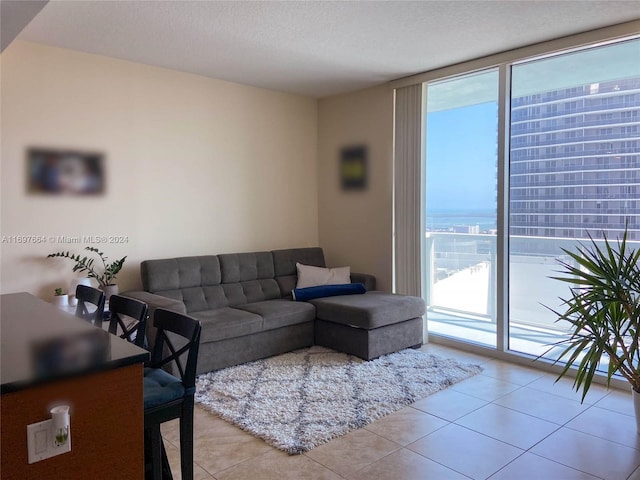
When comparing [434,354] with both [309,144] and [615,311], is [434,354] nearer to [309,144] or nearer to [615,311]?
[615,311]

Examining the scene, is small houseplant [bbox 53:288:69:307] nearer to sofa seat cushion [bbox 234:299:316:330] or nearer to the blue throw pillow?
sofa seat cushion [bbox 234:299:316:330]

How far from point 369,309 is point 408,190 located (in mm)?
1488

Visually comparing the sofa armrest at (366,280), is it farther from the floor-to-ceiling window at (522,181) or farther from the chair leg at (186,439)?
the chair leg at (186,439)

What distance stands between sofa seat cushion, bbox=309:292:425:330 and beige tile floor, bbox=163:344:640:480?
0.90 meters

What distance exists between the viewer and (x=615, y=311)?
288 centimetres

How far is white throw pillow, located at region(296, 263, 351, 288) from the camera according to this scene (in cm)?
505

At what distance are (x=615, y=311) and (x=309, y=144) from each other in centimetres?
389

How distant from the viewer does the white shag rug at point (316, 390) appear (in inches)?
115

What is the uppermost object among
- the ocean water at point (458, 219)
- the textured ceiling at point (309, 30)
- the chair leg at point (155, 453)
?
the textured ceiling at point (309, 30)

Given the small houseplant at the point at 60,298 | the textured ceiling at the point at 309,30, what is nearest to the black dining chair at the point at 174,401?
the small houseplant at the point at 60,298

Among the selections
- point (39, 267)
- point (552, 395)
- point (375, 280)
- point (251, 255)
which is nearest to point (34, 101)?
point (39, 267)

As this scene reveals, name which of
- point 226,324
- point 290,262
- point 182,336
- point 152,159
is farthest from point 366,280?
point 182,336

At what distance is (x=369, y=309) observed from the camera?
4.10m

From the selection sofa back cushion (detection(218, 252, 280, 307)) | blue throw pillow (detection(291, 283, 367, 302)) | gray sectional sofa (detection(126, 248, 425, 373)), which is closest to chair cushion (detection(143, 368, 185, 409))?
gray sectional sofa (detection(126, 248, 425, 373))
